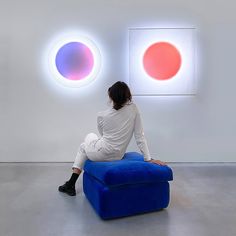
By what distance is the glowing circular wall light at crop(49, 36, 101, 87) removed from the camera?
12.9 ft

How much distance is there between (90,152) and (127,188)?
0.58 m

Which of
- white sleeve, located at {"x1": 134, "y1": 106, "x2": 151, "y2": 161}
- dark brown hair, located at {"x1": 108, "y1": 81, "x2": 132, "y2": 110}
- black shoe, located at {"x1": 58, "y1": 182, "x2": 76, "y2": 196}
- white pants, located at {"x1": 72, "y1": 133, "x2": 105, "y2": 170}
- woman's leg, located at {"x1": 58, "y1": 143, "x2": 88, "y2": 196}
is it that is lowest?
black shoe, located at {"x1": 58, "y1": 182, "x2": 76, "y2": 196}

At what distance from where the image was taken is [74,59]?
3.94 m

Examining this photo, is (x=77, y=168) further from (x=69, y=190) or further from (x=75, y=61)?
(x=75, y=61)

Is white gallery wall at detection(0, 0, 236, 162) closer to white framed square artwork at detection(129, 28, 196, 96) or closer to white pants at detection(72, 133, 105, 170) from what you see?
white framed square artwork at detection(129, 28, 196, 96)

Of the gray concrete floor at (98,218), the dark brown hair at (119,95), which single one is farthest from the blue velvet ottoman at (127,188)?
the dark brown hair at (119,95)

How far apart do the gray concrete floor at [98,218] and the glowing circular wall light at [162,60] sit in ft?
4.84

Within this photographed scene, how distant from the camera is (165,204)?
2336 millimetres

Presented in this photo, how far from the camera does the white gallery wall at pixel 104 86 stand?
3959 mm

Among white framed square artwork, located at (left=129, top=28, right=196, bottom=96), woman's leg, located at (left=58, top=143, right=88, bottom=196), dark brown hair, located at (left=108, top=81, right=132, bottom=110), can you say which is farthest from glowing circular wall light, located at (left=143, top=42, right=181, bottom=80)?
woman's leg, located at (left=58, top=143, right=88, bottom=196)

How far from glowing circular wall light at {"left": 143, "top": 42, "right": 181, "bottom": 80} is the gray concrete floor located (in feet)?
4.84

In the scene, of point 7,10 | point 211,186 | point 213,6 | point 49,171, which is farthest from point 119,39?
point 211,186

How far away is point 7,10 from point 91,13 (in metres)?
1.22

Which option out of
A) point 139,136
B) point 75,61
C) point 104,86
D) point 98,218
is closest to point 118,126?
point 139,136
